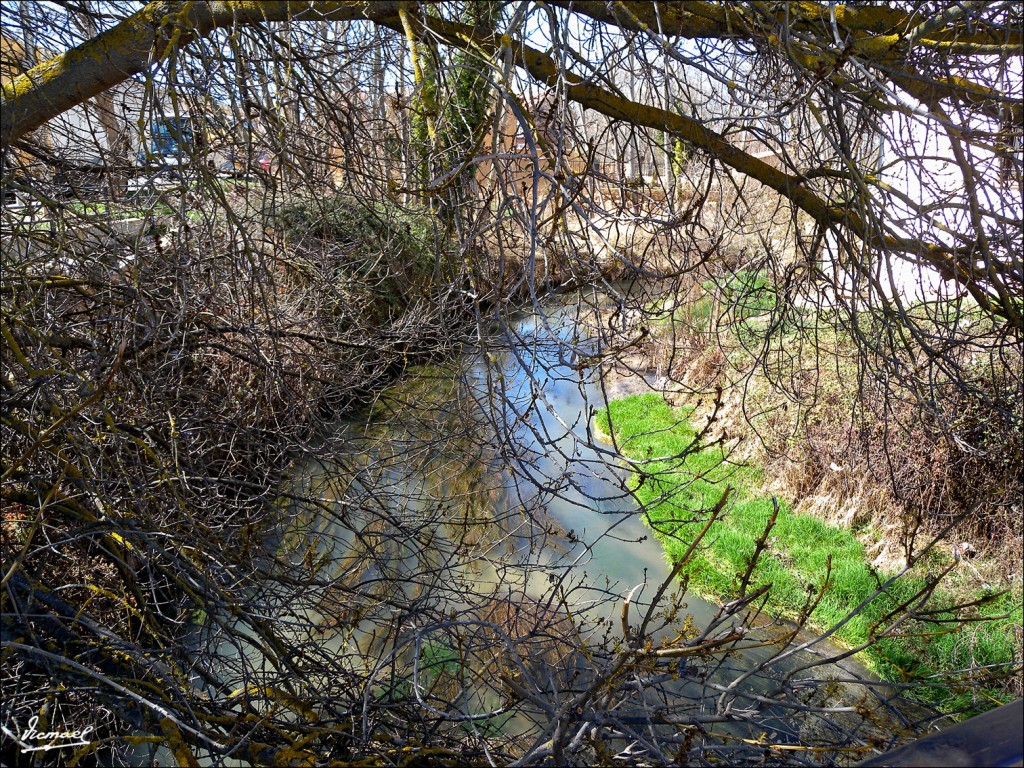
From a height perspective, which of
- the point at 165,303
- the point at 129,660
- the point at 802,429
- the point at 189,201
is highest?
the point at 802,429

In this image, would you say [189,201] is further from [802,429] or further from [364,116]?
[802,429]

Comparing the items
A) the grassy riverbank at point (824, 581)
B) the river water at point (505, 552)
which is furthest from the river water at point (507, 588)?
the grassy riverbank at point (824, 581)

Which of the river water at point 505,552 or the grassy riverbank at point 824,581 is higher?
the grassy riverbank at point 824,581

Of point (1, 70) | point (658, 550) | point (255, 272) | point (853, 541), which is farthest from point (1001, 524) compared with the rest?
point (1, 70)

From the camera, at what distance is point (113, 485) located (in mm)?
3719

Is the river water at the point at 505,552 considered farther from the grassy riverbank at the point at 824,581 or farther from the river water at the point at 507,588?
the grassy riverbank at the point at 824,581

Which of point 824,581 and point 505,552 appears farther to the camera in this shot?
point 505,552

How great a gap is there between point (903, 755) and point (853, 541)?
7069mm

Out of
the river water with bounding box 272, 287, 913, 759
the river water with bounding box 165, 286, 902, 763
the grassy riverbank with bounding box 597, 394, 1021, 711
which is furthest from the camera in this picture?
the grassy riverbank with bounding box 597, 394, 1021, 711

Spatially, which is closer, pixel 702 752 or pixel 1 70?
pixel 702 752

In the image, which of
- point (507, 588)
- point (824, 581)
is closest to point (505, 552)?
point (507, 588)

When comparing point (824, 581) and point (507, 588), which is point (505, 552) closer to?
point (507, 588)

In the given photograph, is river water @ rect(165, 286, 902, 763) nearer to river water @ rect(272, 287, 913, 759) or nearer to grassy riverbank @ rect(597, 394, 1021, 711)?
river water @ rect(272, 287, 913, 759)

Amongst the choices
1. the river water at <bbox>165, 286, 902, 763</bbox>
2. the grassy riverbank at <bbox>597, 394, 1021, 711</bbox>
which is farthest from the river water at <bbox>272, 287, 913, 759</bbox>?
the grassy riverbank at <bbox>597, 394, 1021, 711</bbox>
